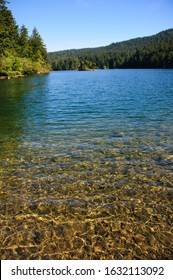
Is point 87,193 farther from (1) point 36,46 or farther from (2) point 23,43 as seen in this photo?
(1) point 36,46

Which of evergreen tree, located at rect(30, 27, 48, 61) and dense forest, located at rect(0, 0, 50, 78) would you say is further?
evergreen tree, located at rect(30, 27, 48, 61)

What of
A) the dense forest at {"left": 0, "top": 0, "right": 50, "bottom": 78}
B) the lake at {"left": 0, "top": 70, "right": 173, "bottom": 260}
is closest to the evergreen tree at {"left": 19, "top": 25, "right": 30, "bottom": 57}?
the dense forest at {"left": 0, "top": 0, "right": 50, "bottom": 78}

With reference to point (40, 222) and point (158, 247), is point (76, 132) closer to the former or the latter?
point (40, 222)

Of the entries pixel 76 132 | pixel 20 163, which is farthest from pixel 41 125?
pixel 20 163

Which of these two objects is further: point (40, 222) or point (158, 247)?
point (40, 222)

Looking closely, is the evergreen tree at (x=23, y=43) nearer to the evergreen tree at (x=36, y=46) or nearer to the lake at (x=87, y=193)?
the evergreen tree at (x=36, y=46)

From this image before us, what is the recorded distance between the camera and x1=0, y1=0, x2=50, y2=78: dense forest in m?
70.6

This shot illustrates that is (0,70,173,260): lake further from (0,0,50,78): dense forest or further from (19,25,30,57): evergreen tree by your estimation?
(19,25,30,57): evergreen tree

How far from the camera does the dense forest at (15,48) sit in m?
70.6

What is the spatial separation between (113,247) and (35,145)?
8677 mm

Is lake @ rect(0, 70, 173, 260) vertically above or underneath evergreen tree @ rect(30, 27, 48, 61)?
underneath

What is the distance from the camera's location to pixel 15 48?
94.6 metres
